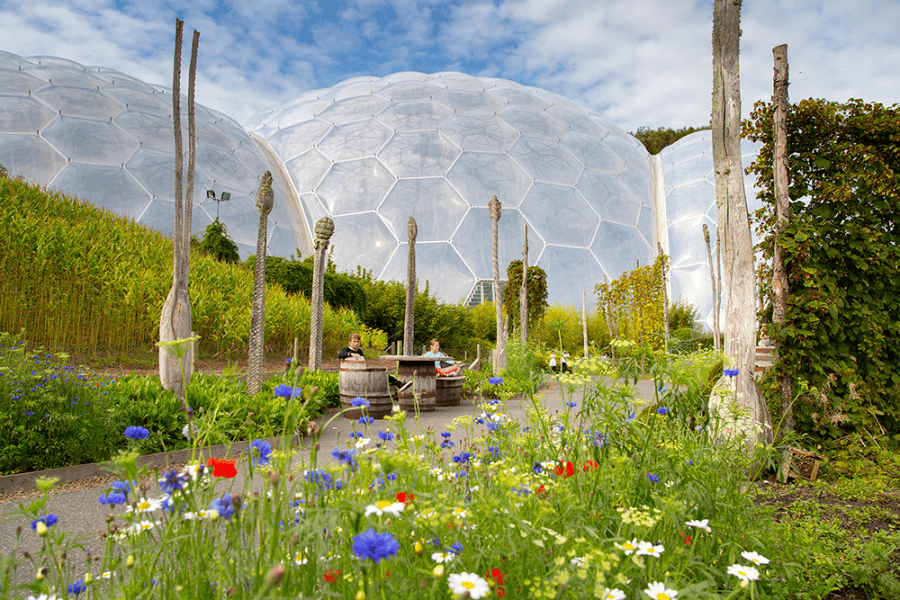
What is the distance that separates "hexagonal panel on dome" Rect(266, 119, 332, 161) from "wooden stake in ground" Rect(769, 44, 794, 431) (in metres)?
29.6

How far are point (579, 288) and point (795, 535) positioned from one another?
25976 millimetres

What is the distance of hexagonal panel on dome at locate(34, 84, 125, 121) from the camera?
2230 centimetres

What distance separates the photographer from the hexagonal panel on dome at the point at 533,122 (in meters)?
31.5

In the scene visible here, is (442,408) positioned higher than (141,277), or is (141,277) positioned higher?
(141,277)

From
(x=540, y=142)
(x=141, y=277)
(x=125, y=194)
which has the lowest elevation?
(x=141, y=277)

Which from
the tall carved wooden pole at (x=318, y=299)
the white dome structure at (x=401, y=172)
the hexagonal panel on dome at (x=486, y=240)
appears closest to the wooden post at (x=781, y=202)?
the tall carved wooden pole at (x=318, y=299)

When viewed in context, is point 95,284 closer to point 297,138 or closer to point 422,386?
point 422,386

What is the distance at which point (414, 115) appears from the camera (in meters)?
30.6

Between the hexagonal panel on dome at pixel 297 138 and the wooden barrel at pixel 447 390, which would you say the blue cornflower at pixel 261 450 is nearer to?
the wooden barrel at pixel 447 390

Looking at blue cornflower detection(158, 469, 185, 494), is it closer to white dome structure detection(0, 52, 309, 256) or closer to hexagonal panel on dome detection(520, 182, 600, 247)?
white dome structure detection(0, 52, 309, 256)

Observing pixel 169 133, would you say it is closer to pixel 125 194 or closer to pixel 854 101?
pixel 125 194

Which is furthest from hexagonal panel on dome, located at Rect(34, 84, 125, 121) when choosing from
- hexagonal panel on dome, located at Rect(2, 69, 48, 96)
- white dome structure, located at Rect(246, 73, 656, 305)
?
white dome structure, located at Rect(246, 73, 656, 305)

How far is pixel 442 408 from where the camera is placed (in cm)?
959

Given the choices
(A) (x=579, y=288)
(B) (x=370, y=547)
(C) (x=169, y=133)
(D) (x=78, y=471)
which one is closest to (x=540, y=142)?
(A) (x=579, y=288)
